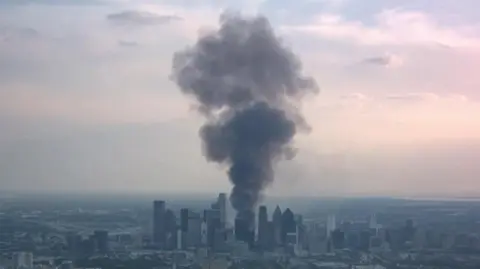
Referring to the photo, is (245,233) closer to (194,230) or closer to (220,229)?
(220,229)

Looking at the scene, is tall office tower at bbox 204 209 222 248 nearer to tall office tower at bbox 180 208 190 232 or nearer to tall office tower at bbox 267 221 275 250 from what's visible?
tall office tower at bbox 180 208 190 232

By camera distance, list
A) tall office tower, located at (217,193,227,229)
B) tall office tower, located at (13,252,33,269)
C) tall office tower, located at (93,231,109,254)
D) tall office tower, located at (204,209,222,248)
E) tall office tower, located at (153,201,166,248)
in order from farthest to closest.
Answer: tall office tower, located at (204,209,222,248), tall office tower, located at (217,193,227,229), tall office tower, located at (153,201,166,248), tall office tower, located at (93,231,109,254), tall office tower, located at (13,252,33,269)

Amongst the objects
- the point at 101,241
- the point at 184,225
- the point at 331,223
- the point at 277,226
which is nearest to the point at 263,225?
the point at 277,226

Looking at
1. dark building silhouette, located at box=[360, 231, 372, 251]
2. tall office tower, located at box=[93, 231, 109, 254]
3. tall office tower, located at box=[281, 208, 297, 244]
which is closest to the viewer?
tall office tower, located at box=[93, 231, 109, 254]

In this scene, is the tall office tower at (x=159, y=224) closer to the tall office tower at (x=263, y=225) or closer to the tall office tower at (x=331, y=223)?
the tall office tower at (x=263, y=225)

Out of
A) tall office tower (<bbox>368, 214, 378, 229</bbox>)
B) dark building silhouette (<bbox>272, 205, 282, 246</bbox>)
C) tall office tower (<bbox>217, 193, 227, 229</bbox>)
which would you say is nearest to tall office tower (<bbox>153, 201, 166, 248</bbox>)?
tall office tower (<bbox>217, 193, 227, 229</bbox>)
